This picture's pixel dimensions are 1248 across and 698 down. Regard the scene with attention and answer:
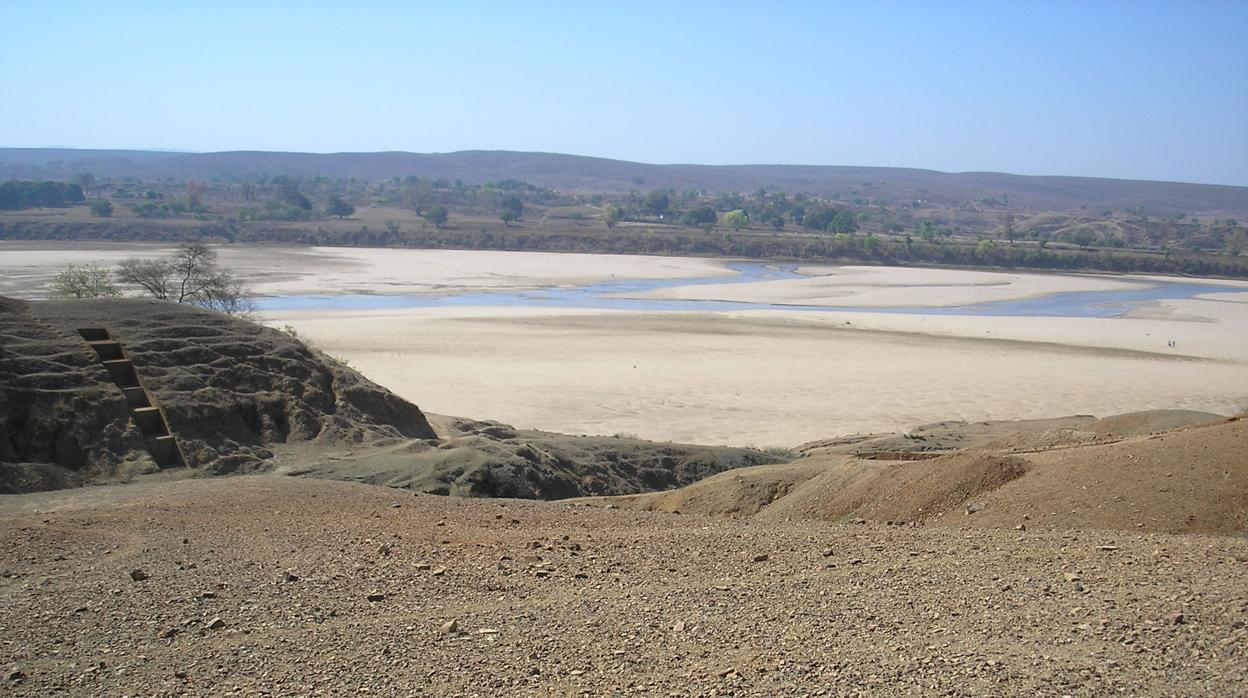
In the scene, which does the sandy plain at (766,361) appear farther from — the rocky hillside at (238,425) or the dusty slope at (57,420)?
the dusty slope at (57,420)

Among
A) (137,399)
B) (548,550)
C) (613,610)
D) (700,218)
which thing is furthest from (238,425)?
(700,218)

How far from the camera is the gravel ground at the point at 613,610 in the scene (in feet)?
19.9

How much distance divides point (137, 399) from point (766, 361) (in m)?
24.3

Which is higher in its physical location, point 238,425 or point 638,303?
point 238,425

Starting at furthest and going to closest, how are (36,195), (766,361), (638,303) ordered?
(36,195) < (638,303) < (766,361)

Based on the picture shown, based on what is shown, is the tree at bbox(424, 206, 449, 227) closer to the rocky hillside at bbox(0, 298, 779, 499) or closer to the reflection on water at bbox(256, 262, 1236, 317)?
the reflection on water at bbox(256, 262, 1236, 317)

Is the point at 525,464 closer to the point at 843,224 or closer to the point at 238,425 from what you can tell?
the point at 238,425

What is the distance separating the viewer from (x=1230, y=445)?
11070 mm

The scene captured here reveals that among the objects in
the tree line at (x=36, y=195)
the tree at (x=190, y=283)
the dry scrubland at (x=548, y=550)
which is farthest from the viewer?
the tree line at (x=36, y=195)

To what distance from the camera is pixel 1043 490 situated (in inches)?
428

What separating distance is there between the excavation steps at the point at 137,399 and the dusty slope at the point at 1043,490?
24.8 ft

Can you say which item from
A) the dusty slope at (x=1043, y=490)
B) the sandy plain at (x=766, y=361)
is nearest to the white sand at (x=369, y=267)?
the sandy plain at (x=766, y=361)

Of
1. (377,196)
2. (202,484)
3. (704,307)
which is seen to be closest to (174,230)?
(704,307)

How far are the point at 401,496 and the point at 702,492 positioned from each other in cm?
395
